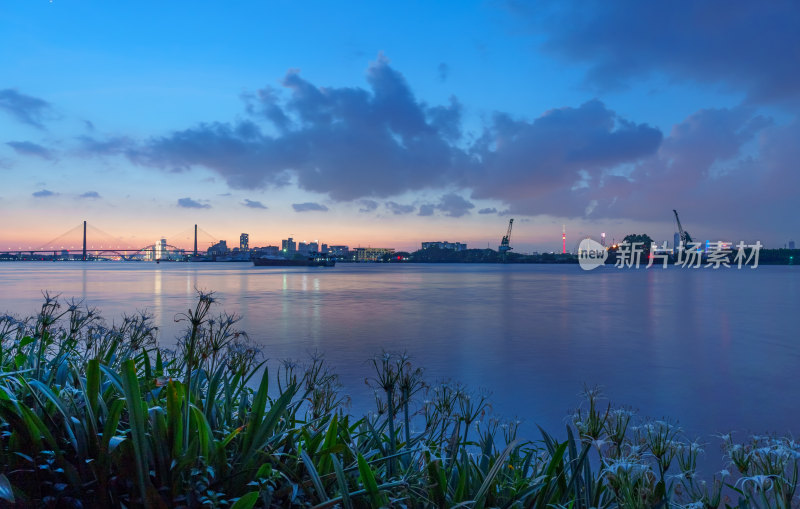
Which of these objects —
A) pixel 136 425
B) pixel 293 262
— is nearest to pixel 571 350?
pixel 136 425

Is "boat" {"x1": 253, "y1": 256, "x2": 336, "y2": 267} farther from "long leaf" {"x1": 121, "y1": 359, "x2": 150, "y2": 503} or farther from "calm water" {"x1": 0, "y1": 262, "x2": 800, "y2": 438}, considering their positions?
"long leaf" {"x1": 121, "y1": 359, "x2": 150, "y2": 503}

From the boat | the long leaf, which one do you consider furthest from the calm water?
the boat

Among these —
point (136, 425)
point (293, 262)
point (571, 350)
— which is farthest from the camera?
point (293, 262)

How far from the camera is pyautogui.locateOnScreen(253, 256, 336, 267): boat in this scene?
159 meters

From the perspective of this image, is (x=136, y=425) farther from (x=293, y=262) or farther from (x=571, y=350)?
(x=293, y=262)

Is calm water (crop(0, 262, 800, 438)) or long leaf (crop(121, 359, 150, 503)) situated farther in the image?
calm water (crop(0, 262, 800, 438))

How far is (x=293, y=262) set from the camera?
17162 cm

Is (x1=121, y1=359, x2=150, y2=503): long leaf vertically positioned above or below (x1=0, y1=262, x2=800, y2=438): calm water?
above

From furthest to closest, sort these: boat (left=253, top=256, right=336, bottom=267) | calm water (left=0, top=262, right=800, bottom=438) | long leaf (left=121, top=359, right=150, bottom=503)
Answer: boat (left=253, top=256, right=336, bottom=267), calm water (left=0, top=262, right=800, bottom=438), long leaf (left=121, top=359, right=150, bottom=503)

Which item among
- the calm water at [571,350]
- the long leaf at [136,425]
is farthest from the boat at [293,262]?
the long leaf at [136,425]

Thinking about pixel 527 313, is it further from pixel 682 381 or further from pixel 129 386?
pixel 129 386

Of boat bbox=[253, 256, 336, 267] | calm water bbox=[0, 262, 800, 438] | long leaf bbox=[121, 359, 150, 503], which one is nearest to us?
long leaf bbox=[121, 359, 150, 503]

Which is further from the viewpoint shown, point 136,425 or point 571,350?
point 571,350

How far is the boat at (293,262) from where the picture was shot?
522 feet
